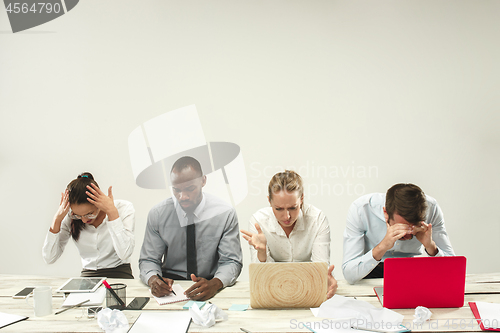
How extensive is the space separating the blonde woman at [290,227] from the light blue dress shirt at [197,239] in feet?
0.55

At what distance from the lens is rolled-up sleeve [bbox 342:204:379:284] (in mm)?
1772

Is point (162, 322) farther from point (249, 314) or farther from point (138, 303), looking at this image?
point (249, 314)

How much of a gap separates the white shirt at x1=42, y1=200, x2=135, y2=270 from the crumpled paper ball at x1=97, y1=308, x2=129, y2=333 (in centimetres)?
89

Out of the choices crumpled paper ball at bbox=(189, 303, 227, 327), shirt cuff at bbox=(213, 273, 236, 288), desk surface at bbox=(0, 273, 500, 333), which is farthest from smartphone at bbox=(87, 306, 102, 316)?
shirt cuff at bbox=(213, 273, 236, 288)

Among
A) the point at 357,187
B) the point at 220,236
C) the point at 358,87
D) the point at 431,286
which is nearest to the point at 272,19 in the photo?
the point at 358,87

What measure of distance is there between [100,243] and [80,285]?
59 cm

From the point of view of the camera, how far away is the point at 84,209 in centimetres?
208

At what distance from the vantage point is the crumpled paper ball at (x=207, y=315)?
1329 millimetres

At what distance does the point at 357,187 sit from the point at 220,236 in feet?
4.63

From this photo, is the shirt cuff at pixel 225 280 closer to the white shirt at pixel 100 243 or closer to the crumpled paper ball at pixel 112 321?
the crumpled paper ball at pixel 112 321

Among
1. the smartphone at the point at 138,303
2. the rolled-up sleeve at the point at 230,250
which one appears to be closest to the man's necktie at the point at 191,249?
the rolled-up sleeve at the point at 230,250

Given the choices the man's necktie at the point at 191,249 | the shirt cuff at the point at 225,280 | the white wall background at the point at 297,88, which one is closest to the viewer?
the shirt cuff at the point at 225,280

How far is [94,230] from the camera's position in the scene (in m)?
2.26

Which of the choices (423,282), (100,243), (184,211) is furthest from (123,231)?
(423,282)
